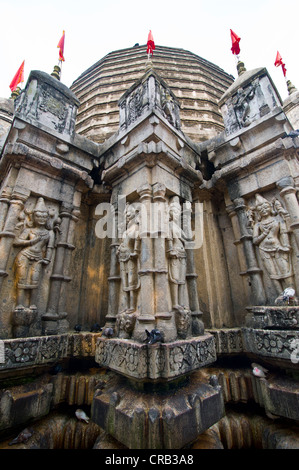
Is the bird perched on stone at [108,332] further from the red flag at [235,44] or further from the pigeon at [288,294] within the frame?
the red flag at [235,44]

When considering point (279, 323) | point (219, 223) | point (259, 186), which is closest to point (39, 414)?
point (279, 323)

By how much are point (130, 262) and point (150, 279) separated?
63 cm

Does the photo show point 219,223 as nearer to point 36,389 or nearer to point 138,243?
point 138,243

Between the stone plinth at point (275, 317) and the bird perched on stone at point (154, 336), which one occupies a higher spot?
the stone plinth at point (275, 317)

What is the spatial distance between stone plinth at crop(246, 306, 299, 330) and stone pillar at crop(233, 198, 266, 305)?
0.86ft

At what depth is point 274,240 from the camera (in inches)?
171

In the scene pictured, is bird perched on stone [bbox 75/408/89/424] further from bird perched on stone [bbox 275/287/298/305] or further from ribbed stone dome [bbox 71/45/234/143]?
ribbed stone dome [bbox 71/45/234/143]

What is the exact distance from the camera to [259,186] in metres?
4.90

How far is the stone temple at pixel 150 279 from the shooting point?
3270 millimetres

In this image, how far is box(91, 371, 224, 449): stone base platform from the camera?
8.79 ft

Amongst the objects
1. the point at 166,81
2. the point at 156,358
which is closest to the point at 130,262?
the point at 156,358

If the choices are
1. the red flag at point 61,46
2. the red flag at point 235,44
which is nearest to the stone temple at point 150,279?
the red flag at point 61,46

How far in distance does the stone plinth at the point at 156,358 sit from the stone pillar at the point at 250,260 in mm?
1609

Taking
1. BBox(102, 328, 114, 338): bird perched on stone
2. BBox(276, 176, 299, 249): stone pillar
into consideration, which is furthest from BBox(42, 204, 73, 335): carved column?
BBox(276, 176, 299, 249): stone pillar
